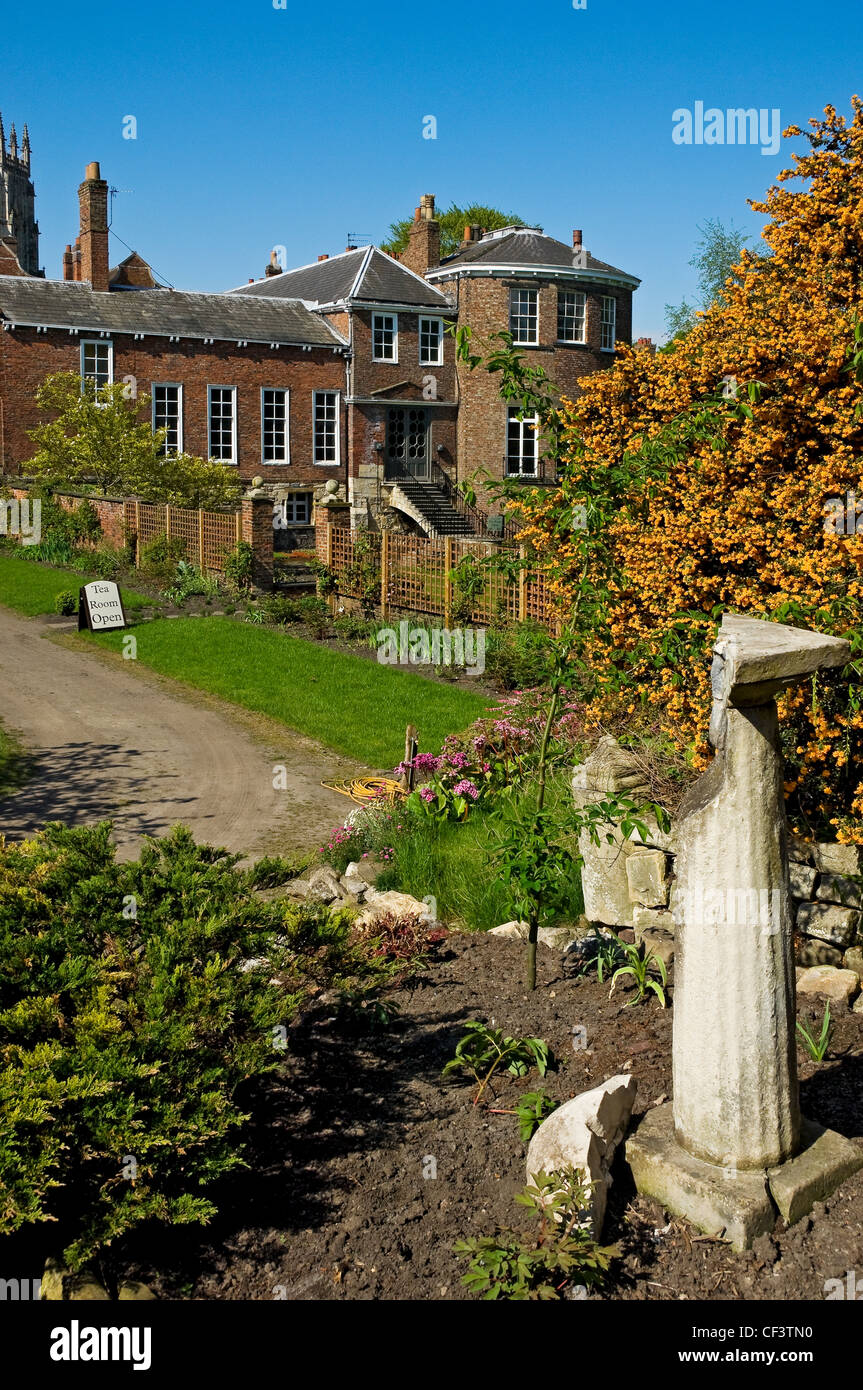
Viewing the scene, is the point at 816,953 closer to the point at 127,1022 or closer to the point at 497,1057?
the point at 497,1057

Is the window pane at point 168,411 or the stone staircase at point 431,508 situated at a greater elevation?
the window pane at point 168,411

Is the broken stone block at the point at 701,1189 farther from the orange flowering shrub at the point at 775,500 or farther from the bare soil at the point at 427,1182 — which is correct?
the orange flowering shrub at the point at 775,500

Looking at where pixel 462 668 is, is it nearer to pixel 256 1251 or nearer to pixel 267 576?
pixel 267 576

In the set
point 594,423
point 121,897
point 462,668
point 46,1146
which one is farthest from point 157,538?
point 46,1146

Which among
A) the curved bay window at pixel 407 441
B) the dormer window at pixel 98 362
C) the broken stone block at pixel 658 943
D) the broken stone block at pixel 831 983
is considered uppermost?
the dormer window at pixel 98 362

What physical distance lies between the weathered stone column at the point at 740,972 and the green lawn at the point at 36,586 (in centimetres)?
1875

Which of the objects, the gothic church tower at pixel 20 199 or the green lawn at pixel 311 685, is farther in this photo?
the gothic church tower at pixel 20 199

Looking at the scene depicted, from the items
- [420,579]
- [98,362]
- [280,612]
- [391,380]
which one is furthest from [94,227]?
[420,579]

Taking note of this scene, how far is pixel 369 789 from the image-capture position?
11875mm

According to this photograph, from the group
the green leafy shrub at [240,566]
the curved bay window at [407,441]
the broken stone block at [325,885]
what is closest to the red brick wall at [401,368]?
the curved bay window at [407,441]

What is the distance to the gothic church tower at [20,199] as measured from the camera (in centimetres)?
8594

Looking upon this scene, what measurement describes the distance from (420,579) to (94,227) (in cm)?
1986

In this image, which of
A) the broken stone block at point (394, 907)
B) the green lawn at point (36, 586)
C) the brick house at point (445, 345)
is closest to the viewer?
the broken stone block at point (394, 907)

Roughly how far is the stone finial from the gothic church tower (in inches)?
3545
